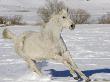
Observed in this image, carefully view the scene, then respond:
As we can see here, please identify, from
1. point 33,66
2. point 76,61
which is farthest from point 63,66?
point 33,66

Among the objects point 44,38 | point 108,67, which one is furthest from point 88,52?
point 44,38

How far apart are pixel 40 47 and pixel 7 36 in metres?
1.64

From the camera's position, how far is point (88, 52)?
14.1 meters

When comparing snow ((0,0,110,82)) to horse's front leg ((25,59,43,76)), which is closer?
snow ((0,0,110,82))

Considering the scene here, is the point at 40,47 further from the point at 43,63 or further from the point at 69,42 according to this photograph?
the point at 69,42

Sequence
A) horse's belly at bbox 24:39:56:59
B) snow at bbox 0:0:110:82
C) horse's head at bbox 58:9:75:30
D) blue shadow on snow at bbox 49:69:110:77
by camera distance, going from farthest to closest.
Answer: blue shadow on snow at bbox 49:69:110:77 < snow at bbox 0:0:110:82 < horse's belly at bbox 24:39:56:59 < horse's head at bbox 58:9:75:30

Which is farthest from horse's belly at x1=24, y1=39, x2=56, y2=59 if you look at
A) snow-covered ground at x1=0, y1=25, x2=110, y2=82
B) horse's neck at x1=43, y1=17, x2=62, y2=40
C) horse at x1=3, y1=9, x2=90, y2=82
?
snow-covered ground at x1=0, y1=25, x2=110, y2=82

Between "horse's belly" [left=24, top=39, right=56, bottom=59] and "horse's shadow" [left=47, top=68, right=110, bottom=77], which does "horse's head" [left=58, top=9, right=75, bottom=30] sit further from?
"horse's shadow" [left=47, top=68, right=110, bottom=77]

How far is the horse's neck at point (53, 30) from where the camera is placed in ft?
27.7

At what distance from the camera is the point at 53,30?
854 centimetres

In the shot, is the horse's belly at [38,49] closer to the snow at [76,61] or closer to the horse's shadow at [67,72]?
the snow at [76,61]

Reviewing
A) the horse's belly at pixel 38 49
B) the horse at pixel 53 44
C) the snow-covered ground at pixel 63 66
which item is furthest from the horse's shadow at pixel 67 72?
the horse's belly at pixel 38 49

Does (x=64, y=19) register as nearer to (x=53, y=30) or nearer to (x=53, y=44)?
(x=53, y=30)

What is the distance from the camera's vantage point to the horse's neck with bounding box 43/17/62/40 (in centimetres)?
845
